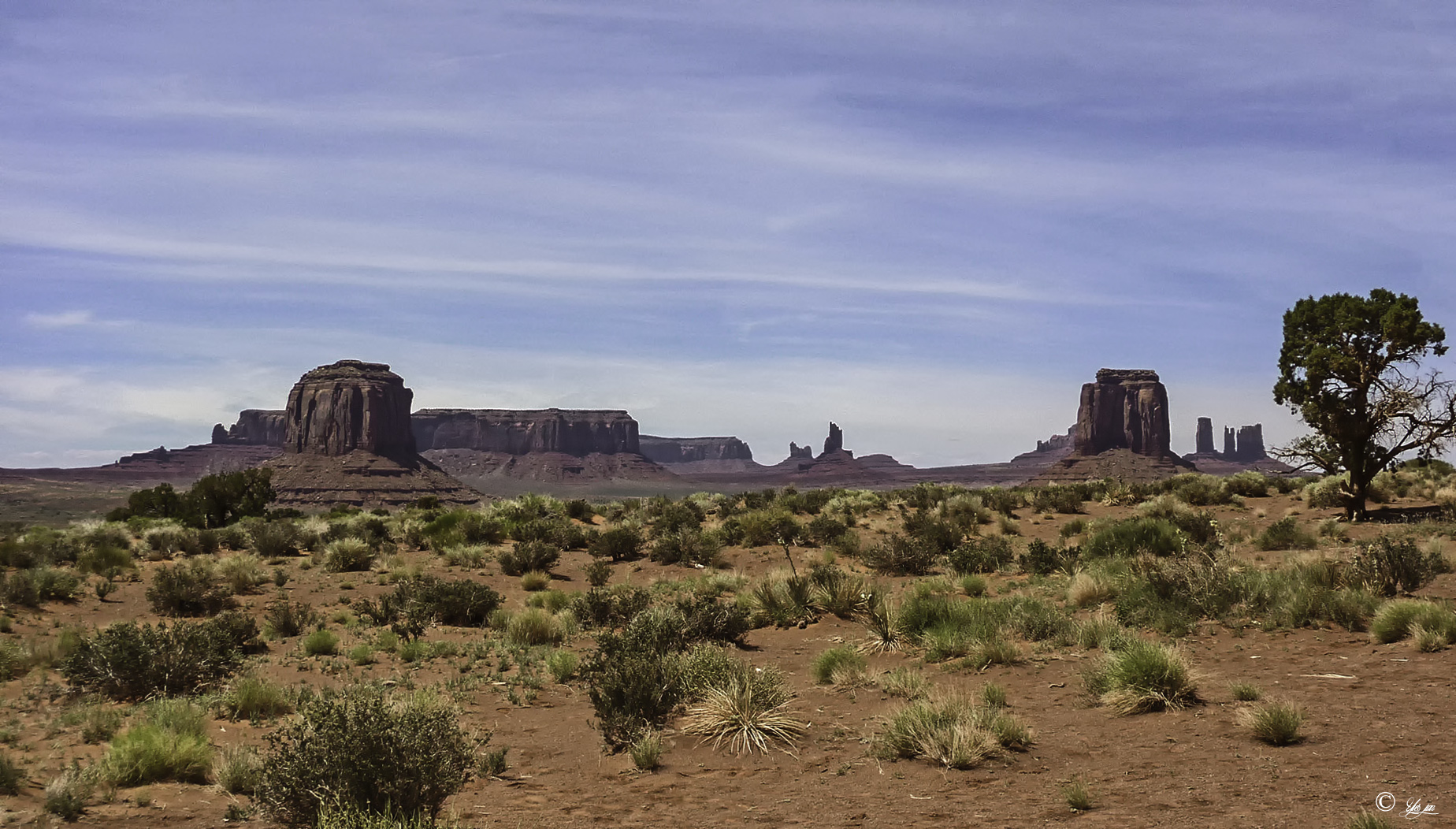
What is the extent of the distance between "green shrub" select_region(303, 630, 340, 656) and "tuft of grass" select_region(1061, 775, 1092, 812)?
12.5 metres

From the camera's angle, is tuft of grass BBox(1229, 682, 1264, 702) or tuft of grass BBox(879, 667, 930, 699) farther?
tuft of grass BBox(879, 667, 930, 699)

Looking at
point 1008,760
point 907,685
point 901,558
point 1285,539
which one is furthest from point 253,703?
point 1285,539

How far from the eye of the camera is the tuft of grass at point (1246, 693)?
31.6 ft

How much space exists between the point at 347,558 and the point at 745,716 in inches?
769

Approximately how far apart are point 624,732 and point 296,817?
12.5 ft

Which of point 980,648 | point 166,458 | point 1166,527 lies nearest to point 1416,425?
point 1166,527

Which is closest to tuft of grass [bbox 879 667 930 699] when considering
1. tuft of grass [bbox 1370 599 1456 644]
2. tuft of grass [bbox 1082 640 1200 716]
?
tuft of grass [bbox 1082 640 1200 716]

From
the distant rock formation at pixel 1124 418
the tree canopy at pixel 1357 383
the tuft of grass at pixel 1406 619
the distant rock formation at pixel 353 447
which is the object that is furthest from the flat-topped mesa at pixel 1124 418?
the tuft of grass at pixel 1406 619

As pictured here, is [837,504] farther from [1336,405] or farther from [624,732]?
[624,732]

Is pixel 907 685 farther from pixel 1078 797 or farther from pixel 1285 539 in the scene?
pixel 1285 539

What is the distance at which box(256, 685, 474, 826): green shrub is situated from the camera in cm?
678

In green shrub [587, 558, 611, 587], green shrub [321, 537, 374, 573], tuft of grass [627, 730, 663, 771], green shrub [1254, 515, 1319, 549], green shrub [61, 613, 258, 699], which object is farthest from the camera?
green shrub [321, 537, 374, 573]

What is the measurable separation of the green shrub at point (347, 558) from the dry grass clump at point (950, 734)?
2079 cm

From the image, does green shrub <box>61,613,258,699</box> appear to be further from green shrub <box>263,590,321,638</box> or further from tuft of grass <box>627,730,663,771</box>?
tuft of grass <box>627,730,663,771</box>
